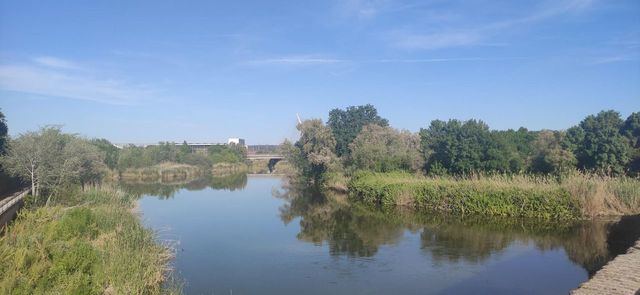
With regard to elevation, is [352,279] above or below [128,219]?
below

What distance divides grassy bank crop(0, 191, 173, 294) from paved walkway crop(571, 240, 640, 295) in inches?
288

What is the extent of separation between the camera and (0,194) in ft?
79.3

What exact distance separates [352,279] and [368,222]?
31.7 ft

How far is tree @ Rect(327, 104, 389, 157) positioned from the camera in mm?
44341

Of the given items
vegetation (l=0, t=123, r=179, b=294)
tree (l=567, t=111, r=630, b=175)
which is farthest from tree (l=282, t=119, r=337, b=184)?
vegetation (l=0, t=123, r=179, b=294)

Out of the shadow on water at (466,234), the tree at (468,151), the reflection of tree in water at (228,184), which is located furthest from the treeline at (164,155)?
the shadow on water at (466,234)

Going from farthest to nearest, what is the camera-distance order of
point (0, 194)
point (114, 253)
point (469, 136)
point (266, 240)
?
point (469, 136), point (0, 194), point (266, 240), point (114, 253)

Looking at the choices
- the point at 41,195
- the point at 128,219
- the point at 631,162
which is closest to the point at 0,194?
the point at 41,195

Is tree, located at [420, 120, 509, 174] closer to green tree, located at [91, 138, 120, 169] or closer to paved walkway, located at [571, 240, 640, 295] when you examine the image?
paved walkway, located at [571, 240, 640, 295]

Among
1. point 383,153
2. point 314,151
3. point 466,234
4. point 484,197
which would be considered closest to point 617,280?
point 466,234

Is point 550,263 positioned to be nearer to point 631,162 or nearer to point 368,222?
point 368,222

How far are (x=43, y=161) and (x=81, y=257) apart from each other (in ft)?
52.3

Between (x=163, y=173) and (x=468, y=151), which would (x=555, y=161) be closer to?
(x=468, y=151)

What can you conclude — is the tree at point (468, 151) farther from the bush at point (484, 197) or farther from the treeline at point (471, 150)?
the bush at point (484, 197)
